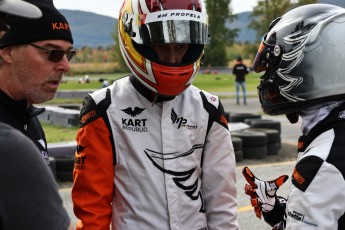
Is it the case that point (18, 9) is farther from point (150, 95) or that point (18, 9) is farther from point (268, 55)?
Answer: point (268, 55)

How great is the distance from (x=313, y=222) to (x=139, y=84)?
44.2 inches

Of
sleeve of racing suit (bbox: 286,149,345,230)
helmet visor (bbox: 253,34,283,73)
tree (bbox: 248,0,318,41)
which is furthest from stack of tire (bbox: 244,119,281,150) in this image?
tree (bbox: 248,0,318,41)

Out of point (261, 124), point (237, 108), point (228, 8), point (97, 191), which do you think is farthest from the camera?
point (228, 8)

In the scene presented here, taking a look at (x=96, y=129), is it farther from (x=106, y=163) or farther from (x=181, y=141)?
(x=181, y=141)

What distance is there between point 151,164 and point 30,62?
2.59 ft

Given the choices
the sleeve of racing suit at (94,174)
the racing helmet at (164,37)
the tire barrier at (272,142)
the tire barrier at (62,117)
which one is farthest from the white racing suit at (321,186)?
the tire barrier at (62,117)

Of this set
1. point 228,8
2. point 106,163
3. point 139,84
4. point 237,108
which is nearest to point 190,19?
point 139,84

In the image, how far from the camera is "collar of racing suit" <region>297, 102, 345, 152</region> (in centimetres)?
216

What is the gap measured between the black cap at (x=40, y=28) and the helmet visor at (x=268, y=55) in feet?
3.42

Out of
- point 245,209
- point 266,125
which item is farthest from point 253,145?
point 245,209

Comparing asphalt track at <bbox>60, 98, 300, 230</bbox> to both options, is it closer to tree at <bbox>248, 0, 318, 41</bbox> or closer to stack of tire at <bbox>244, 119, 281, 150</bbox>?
stack of tire at <bbox>244, 119, 281, 150</bbox>

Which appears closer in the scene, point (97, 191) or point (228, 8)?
point (97, 191)

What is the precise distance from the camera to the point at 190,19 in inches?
95.4

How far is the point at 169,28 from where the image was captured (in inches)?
93.4
